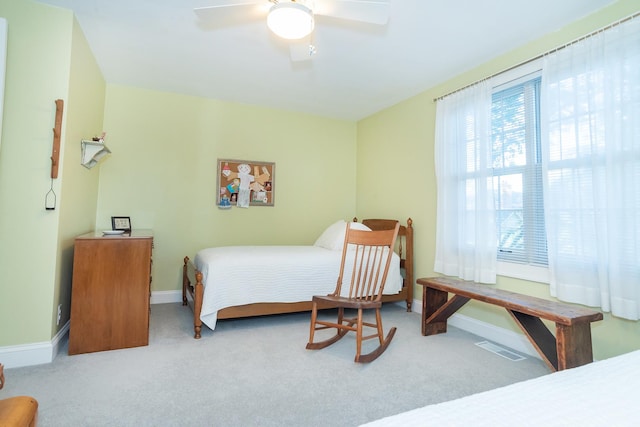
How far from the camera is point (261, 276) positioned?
9.76 ft

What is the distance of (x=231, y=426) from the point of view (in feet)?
5.31

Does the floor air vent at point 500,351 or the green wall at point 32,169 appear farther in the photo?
the floor air vent at point 500,351

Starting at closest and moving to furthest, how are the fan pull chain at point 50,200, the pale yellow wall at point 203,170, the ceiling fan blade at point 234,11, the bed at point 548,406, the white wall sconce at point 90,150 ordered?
1. the bed at point 548,406
2. the ceiling fan blade at point 234,11
3. the fan pull chain at point 50,200
4. the white wall sconce at point 90,150
5. the pale yellow wall at point 203,170

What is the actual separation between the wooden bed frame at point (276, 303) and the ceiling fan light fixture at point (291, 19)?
1985mm

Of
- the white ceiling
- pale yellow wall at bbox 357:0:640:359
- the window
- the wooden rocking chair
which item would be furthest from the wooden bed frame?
the white ceiling

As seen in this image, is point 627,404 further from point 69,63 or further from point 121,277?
point 69,63

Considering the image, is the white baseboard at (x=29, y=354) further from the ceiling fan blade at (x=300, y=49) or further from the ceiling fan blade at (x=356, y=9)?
the ceiling fan blade at (x=356, y=9)

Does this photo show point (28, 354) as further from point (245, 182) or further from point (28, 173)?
point (245, 182)

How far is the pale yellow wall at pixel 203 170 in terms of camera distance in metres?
3.90

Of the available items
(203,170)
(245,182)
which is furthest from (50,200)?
(245,182)

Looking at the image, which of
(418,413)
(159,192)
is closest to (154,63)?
(159,192)

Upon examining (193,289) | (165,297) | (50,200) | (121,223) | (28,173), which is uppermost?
(28,173)

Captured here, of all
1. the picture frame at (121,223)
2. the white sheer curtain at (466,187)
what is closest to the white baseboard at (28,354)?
the picture frame at (121,223)

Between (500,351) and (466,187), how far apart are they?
147cm
